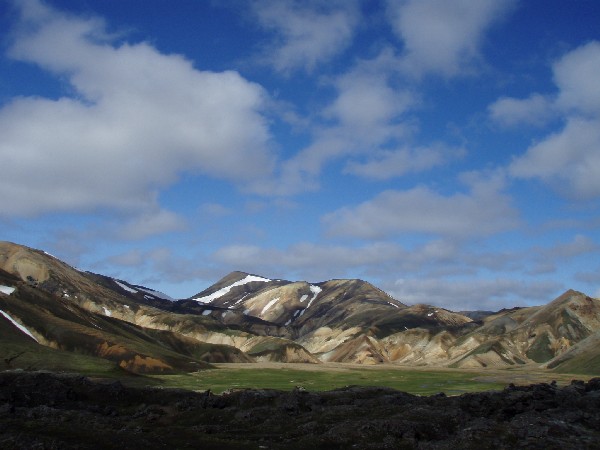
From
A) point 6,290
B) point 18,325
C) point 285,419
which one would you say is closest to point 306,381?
point 18,325

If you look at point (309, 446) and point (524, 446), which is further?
point (309, 446)

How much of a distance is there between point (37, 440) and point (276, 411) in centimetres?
3114

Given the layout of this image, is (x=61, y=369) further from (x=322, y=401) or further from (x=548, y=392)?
(x=548, y=392)

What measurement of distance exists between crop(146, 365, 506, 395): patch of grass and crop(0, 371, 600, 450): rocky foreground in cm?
4374

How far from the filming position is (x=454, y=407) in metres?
56.5

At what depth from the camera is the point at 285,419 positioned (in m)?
58.2

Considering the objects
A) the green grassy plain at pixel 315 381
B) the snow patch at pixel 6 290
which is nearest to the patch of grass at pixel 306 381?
the green grassy plain at pixel 315 381

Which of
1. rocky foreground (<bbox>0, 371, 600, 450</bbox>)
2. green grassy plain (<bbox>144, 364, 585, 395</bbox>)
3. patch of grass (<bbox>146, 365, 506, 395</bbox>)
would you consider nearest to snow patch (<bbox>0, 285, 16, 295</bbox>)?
green grassy plain (<bbox>144, 364, 585, 395</bbox>)

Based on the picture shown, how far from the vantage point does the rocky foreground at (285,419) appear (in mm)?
40469

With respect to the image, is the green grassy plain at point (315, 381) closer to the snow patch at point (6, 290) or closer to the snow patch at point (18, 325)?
the snow patch at point (18, 325)

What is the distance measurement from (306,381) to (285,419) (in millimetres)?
96136

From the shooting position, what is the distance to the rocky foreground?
40469 mm

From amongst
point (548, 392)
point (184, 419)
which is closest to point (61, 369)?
point (184, 419)

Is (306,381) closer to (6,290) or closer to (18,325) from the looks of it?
(18,325)
